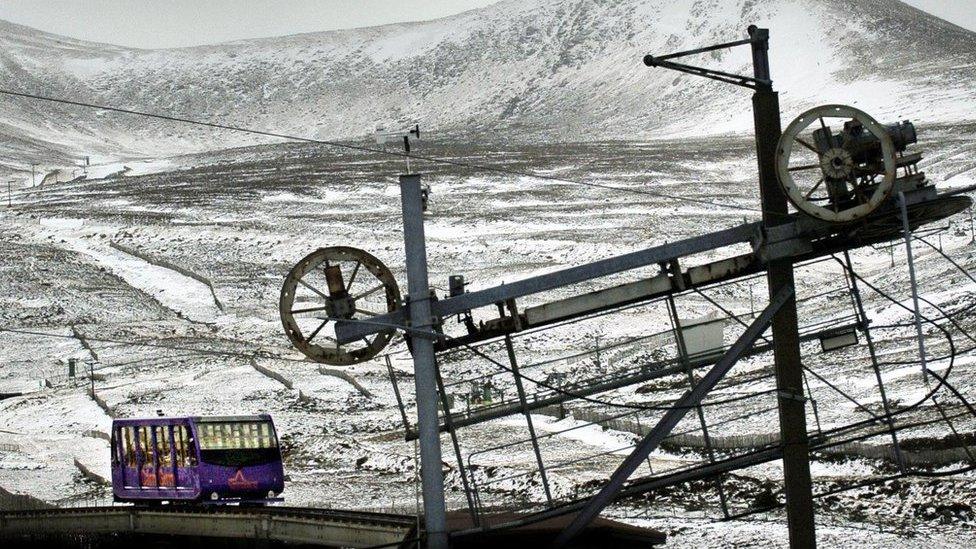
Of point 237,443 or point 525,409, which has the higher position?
point 525,409

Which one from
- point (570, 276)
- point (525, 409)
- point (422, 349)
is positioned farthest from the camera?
point (525, 409)

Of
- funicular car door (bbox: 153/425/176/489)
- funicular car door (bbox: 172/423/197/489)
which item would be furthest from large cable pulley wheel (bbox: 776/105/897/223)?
funicular car door (bbox: 153/425/176/489)

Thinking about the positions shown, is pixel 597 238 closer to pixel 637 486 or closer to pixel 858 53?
pixel 637 486

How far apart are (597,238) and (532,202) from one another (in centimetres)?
2258

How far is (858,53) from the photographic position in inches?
7869

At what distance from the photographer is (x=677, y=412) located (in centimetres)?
1820

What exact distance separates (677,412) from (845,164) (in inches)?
151

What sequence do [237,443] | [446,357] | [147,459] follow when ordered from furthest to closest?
[446,357]
[147,459]
[237,443]

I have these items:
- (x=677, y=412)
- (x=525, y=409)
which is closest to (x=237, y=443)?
(x=525, y=409)

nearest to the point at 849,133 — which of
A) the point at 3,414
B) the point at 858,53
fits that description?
the point at 3,414

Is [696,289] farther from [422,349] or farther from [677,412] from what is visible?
[422,349]

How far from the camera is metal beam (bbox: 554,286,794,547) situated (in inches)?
695

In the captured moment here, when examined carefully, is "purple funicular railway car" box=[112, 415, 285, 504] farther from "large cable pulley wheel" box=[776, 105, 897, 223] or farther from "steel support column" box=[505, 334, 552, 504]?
"large cable pulley wheel" box=[776, 105, 897, 223]

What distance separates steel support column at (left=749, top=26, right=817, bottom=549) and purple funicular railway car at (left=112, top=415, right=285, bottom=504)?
21201 mm
